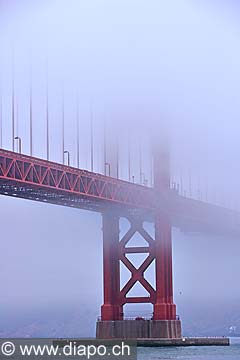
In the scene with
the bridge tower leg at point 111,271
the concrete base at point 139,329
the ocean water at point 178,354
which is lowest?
the ocean water at point 178,354

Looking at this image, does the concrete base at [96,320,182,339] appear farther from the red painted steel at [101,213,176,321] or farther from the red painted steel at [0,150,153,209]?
the red painted steel at [0,150,153,209]

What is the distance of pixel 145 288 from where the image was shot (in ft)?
235

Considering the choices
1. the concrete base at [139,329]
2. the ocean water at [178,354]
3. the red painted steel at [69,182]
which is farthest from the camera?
the concrete base at [139,329]

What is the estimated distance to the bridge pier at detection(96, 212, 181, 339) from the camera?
70.0 meters

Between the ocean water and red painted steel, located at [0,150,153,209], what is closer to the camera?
red painted steel, located at [0,150,153,209]

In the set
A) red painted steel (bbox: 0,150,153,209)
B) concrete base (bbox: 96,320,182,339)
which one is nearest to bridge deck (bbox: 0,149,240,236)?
red painted steel (bbox: 0,150,153,209)

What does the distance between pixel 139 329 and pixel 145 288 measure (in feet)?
7.71

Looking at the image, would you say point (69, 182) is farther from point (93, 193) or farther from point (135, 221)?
point (135, 221)

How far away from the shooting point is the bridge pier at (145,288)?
7000 centimetres

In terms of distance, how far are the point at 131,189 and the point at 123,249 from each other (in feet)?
14.7

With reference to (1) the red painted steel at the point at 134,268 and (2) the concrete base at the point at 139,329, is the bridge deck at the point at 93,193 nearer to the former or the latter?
(1) the red painted steel at the point at 134,268

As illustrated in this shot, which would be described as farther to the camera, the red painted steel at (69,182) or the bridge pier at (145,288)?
the bridge pier at (145,288)

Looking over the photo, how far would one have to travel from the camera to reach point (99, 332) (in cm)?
7100

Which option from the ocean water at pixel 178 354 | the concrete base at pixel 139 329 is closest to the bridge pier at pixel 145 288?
the concrete base at pixel 139 329
